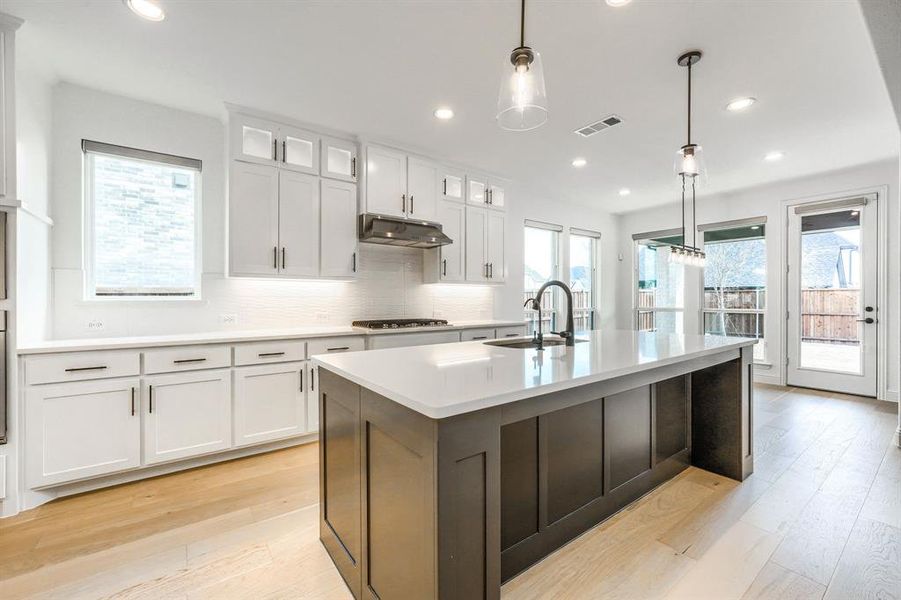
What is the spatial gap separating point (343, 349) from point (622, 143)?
3326 mm

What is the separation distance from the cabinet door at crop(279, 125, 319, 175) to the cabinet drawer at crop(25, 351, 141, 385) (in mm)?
1863

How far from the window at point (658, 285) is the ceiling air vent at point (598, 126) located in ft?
11.9

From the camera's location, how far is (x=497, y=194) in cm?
484

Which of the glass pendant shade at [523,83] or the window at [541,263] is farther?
the window at [541,263]

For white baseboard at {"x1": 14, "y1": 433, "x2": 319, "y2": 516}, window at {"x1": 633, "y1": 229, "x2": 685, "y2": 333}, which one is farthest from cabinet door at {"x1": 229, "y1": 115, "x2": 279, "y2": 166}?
window at {"x1": 633, "y1": 229, "x2": 685, "y2": 333}

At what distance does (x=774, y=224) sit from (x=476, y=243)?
13.7ft

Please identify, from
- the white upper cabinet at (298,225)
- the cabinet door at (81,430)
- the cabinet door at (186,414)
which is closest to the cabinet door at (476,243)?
the white upper cabinet at (298,225)

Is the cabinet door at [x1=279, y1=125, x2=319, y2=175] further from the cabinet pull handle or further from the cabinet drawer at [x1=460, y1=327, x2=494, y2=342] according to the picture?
the cabinet drawer at [x1=460, y1=327, x2=494, y2=342]

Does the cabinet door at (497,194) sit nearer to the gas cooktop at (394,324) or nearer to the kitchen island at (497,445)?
the gas cooktop at (394,324)

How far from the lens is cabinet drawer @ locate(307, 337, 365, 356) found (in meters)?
3.21

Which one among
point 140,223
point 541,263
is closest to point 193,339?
point 140,223

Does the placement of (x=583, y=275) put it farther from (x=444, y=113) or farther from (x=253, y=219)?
(x=253, y=219)

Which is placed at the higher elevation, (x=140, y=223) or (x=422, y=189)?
(x=422, y=189)

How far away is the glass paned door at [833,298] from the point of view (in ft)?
15.1
